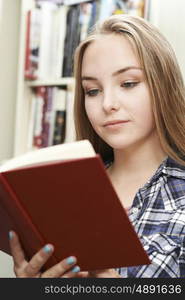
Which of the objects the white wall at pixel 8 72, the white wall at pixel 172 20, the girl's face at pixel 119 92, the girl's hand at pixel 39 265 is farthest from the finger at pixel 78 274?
the white wall at pixel 8 72

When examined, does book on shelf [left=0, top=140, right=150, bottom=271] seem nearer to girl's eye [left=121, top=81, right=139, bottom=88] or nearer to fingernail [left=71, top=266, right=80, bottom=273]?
fingernail [left=71, top=266, right=80, bottom=273]

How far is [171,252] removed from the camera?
889mm

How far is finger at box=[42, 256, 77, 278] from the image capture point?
0.74 meters

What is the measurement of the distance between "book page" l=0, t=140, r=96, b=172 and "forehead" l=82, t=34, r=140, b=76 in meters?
0.40

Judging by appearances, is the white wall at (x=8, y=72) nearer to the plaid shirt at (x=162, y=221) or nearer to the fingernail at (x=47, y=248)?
the plaid shirt at (x=162, y=221)

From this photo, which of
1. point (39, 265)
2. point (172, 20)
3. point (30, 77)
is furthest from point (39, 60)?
point (39, 265)

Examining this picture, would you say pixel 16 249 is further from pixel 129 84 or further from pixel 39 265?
pixel 129 84

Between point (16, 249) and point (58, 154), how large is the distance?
0.85 ft

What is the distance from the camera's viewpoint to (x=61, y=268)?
0.75 metres

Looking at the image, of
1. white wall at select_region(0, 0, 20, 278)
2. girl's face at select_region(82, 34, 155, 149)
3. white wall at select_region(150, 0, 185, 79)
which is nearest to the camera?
girl's face at select_region(82, 34, 155, 149)

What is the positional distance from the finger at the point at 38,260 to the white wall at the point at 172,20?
979 mm

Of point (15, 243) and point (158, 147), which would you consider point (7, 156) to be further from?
point (15, 243)

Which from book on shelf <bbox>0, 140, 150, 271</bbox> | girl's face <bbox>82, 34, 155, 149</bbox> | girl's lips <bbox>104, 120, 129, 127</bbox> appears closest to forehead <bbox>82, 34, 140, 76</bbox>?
girl's face <bbox>82, 34, 155, 149</bbox>

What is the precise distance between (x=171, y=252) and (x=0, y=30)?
152 cm
